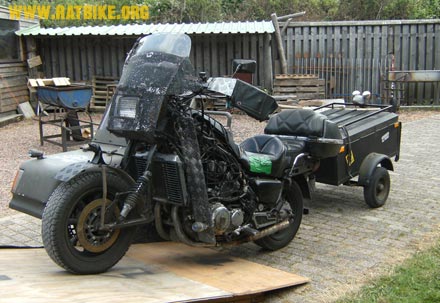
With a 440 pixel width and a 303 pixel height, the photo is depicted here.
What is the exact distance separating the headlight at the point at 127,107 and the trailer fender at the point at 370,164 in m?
3.50

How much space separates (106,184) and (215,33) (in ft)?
38.0

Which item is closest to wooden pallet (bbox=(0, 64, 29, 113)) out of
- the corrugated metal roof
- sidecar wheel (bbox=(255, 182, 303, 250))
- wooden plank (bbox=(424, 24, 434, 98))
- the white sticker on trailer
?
the corrugated metal roof

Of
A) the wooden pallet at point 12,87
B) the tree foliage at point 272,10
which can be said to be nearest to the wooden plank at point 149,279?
the wooden pallet at point 12,87

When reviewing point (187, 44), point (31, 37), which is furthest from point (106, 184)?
point (31, 37)

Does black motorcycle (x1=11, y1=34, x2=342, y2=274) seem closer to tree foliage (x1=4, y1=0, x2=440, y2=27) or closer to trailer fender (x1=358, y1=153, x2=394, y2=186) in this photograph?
trailer fender (x1=358, y1=153, x2=394, y2=186)

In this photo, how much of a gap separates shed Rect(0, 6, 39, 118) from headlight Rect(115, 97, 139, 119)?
39.0ft

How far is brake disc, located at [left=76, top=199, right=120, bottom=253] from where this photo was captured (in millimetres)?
3873

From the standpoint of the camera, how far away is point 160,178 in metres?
4.27

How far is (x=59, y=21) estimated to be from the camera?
21.8 metres

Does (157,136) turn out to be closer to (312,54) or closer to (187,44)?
(187,44)

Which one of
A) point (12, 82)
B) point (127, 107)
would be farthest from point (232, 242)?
point (12, 82)

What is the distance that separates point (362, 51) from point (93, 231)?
13793 millimetres

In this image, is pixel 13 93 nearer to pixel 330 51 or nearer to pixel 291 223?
pixel 330 51

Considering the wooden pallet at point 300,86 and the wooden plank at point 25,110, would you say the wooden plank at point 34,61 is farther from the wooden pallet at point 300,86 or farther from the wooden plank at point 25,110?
the wooden pallet at point 300,86
